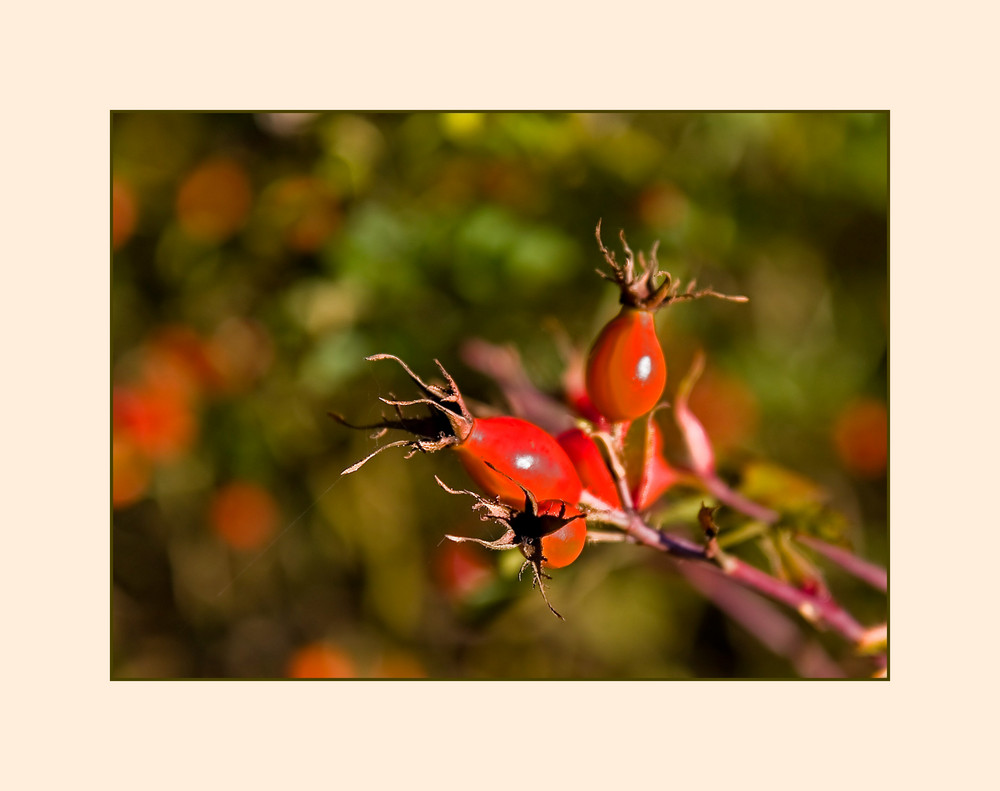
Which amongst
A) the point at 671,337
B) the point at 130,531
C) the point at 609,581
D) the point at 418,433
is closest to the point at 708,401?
the point at 671,337

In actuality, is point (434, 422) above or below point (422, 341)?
below

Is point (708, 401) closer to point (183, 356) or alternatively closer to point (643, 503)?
point (643, 503)

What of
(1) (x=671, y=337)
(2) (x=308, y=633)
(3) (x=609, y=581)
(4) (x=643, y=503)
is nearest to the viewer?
(4) (x=643, y=503)

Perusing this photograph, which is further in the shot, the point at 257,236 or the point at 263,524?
the point at 263,524

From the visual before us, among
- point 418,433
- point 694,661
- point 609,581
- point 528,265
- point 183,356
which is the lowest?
point 694,661

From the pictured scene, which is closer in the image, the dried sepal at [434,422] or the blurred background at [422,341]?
the dried sepal at [434,422]

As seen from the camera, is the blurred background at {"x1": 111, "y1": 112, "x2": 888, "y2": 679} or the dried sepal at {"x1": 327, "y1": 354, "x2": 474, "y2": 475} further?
the blurred background at {"x1": 111, "y1": 112, "x2": 888, "y2": 679}

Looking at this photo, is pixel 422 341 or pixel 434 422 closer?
pixel 434 422

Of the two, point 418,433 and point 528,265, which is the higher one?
point 528,265
